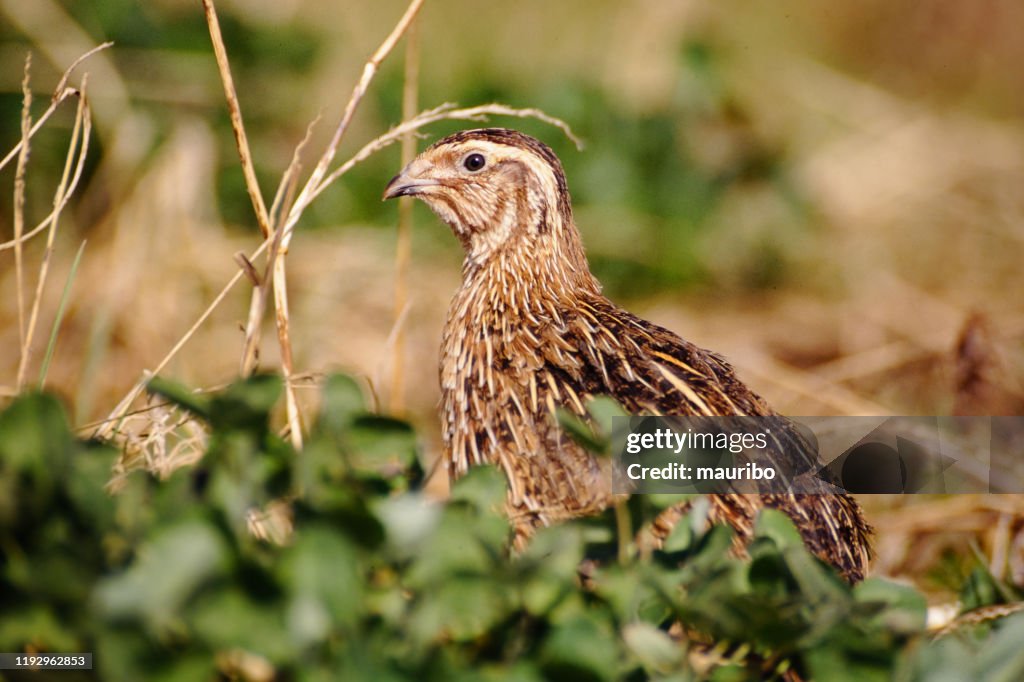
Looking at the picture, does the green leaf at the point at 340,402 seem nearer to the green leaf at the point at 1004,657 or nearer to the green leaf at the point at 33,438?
the green leaf at the point at 33,438

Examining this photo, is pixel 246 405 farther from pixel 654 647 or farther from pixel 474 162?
pixel 474 162

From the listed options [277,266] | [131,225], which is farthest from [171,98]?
[277,266]

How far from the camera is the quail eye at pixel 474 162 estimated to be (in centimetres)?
411

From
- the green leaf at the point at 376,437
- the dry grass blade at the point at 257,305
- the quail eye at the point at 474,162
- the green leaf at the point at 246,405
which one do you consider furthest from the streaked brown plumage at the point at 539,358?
the green leaf at the point at 246,405

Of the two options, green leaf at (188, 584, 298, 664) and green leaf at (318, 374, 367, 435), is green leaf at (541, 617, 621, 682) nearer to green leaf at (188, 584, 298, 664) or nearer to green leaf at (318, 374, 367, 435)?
green leaf at (188, 584, 298, 664)

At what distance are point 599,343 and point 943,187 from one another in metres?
5.52

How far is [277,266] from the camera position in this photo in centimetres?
286

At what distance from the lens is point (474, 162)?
411 cm

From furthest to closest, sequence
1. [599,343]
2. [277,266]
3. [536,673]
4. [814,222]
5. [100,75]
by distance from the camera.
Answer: [814,222] → [100,75] → [599,343] → [277,266] → [536,673]

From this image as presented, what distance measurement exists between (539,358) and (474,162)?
1.03 m

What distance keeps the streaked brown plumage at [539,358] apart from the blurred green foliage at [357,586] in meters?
0.66

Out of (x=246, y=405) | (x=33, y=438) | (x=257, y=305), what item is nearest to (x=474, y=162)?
(x=257, y=305)

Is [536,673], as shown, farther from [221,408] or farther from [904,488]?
[904,488]

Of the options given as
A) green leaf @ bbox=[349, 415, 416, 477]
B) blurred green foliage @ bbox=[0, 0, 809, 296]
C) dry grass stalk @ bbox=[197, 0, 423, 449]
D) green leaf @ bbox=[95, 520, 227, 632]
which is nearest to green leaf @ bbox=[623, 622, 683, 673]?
green leaf @ bbox=[349, 415, 416, 477]
